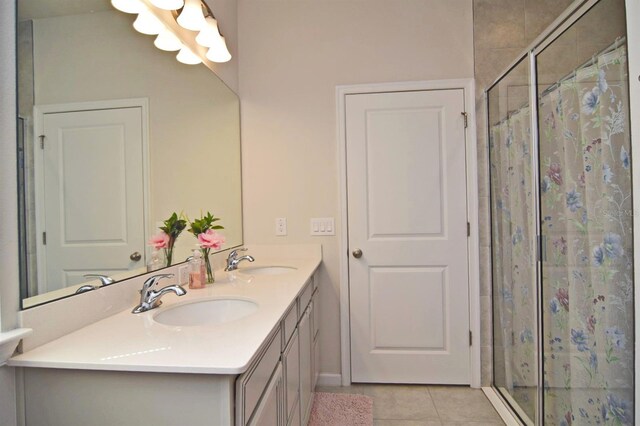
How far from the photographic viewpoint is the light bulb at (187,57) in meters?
1.49

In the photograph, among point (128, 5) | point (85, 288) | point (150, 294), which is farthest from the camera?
point (128, 5)

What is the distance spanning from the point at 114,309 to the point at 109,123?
643 mm

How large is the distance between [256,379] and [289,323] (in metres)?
0.39

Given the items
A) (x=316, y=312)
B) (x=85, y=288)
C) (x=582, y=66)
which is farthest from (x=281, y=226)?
(x=582, y=66)

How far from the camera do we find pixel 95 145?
39.6 inches

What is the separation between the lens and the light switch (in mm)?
2074

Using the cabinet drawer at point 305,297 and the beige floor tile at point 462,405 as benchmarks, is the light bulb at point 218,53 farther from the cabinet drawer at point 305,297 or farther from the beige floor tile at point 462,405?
the beige floor tile at point 462,405

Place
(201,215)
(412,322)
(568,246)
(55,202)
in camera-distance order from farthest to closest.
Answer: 1. (412,322)
2. (201,215)
3. (568,246)
4. (55,202)

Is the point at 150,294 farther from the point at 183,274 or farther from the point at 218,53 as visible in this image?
the point at 218,53

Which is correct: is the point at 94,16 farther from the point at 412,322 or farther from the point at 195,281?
the point at 412,322

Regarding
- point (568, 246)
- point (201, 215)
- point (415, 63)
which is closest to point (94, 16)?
point (201, 215)

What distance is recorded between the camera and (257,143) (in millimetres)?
2135

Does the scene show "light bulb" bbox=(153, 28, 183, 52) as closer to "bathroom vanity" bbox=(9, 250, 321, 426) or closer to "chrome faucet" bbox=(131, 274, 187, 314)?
"chrome faucet" bbox=(131, 274, 187, 314)

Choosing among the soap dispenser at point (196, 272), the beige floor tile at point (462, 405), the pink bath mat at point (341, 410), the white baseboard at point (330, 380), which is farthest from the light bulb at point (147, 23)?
the beige floor tile at point (462, 405)
